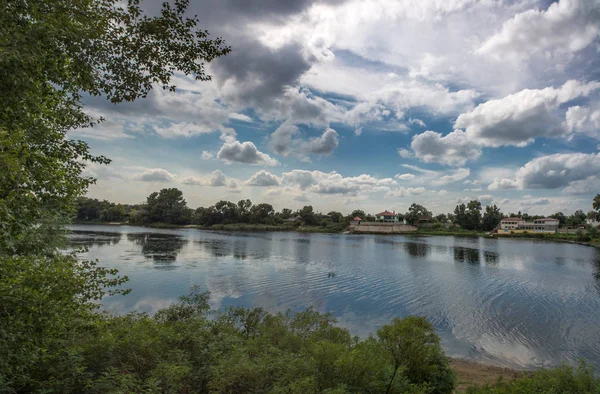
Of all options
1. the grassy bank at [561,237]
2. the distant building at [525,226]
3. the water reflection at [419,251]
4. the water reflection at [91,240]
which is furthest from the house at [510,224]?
the water reflection at [91,240]

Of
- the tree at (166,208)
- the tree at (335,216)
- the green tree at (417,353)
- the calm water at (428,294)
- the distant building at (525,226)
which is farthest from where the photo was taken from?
the tree at (335,216)

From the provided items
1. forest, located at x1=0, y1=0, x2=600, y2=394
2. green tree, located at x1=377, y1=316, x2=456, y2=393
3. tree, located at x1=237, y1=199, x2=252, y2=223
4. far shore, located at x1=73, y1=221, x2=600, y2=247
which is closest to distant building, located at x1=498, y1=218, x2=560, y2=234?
far shore, located at x1=73, y1=221, x2=600, y2=247

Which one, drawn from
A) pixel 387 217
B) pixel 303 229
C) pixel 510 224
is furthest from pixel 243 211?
pixel 510 224

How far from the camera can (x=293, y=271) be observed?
1377 inches

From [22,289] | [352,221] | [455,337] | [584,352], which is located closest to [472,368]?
[455,337]

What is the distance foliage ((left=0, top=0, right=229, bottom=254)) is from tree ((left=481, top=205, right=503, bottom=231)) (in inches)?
5842

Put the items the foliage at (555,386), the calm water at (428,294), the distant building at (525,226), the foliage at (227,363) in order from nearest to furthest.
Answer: the foliage at (227,363) < the foliage at (555,386) < the calm water at (428,294) < the distant building at (525,226)

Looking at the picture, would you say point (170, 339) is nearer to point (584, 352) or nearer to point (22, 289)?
point (22, 289)

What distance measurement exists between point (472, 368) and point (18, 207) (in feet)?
55.7

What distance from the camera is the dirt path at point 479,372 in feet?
40.5

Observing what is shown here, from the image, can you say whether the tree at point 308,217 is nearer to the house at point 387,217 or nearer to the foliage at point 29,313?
the house at point 387,217

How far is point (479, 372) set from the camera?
525 inches

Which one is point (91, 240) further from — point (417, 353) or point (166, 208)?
point (166, 208)

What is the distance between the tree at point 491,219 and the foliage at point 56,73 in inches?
5842
